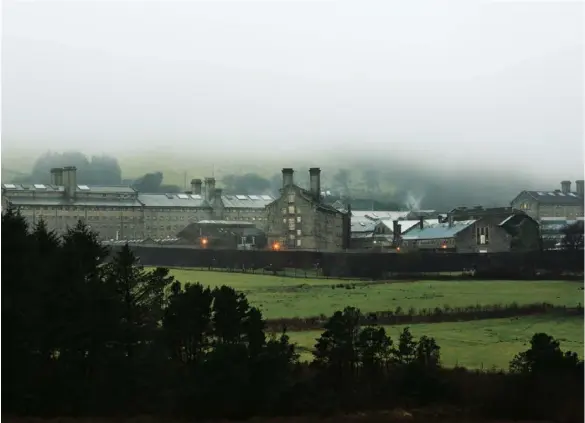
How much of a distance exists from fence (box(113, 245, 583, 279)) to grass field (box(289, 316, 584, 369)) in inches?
15.7

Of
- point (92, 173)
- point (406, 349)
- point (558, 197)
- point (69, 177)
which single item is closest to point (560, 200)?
point (558, 197)

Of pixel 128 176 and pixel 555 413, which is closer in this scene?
pixel 555 413

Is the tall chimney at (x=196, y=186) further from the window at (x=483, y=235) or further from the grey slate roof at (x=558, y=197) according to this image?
the grey slate roof at (x=558, y=197)

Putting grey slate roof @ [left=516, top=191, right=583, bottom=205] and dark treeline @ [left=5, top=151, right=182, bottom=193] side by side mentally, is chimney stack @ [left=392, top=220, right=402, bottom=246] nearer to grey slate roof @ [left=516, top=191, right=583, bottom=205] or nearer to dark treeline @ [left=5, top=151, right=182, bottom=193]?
grey slate roof @ [left=516, top=191, right=583, bottom=205]

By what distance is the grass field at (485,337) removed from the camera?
17.8ft

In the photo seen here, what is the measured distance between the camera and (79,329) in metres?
5.50

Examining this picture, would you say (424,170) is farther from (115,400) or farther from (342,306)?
(115,400)

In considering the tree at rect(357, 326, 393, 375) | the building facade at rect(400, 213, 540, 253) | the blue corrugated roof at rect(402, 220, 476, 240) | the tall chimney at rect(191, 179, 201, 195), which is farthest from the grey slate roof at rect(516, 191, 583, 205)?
the tall chimney at rect(191, 179, 201, 195)

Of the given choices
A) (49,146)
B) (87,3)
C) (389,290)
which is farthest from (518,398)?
(87,3)

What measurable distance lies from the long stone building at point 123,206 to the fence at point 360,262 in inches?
6.9

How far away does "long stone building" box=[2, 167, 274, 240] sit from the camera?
18.2 ft

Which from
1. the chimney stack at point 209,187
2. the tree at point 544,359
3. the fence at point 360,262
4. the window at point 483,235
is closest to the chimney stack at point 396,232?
the fence at point 360,262

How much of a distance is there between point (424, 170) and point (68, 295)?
264 centimetres

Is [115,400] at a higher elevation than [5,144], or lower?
lower
